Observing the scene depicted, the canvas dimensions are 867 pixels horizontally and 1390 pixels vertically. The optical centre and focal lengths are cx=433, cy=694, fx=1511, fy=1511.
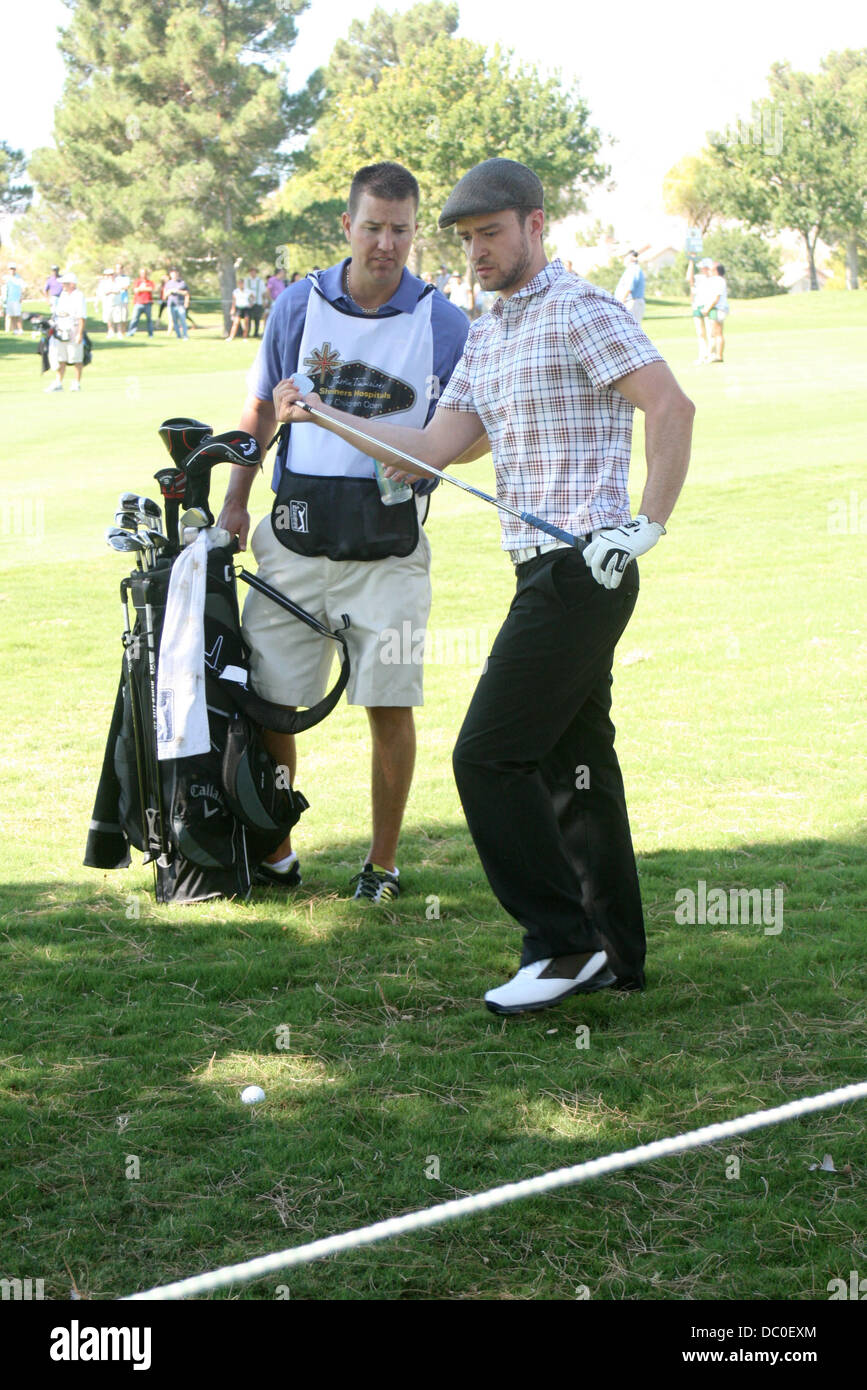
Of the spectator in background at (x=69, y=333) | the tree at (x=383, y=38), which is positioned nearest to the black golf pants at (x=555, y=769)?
A: the spectator in background at (x=69, y=333)

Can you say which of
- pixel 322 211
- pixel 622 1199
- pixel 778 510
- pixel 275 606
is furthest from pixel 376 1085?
pixel 322 211

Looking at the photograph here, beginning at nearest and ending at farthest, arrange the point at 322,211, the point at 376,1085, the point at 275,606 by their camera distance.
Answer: the point at 376,1085 → the point at 275,606 → the point at 322,211

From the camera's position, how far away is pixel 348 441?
15.8 feet

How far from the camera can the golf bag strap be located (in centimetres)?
525

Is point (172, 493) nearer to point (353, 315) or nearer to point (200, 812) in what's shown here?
point (353, 315)

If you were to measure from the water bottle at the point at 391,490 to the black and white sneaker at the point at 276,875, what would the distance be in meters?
1.37

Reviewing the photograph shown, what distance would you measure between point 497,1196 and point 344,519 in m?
2.65

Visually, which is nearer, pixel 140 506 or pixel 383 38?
pixel 140 506

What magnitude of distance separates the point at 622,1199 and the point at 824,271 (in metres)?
127

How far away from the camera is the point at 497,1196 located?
3.16 meters

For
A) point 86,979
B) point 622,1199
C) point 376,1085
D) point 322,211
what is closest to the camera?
point 622,1199

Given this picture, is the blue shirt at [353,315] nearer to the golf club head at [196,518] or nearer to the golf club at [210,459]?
the golf club at [210,459]

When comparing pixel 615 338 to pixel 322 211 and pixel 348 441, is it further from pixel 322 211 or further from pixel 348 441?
pixel 322 211

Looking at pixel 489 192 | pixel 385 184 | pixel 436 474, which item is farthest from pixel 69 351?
pixel 489 192
